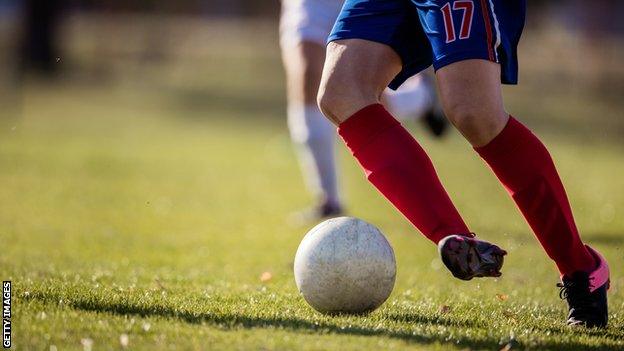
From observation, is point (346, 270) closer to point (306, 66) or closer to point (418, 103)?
point (306, 66)

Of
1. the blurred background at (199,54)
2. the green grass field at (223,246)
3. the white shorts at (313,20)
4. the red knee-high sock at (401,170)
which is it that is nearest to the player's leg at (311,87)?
the white shorts at (313,20)

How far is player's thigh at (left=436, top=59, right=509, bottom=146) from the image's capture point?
13.3 feet

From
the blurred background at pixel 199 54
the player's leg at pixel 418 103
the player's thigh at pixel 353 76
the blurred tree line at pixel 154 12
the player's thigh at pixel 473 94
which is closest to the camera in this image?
the player's thigh at pixel 473 94

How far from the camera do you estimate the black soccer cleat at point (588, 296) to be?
4250 mm

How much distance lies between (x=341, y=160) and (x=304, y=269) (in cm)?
1107

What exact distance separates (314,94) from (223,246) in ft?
5.11

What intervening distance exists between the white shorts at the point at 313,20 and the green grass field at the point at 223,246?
1591mm

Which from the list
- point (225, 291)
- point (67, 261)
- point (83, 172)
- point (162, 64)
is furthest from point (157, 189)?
point (162, 64)

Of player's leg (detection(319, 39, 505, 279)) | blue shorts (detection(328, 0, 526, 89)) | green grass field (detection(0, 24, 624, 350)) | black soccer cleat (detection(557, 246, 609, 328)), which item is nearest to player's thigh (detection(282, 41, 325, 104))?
green grass field (detection(0, 24, 624, 350))

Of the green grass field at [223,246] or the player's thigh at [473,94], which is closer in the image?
the green grass field at [223,246]

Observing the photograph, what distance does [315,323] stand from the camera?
4.02 meters

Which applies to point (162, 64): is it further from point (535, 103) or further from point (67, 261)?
point (67, 261)

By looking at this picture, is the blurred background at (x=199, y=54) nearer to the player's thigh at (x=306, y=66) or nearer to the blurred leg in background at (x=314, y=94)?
the blurred leg in background at (x=314, y=94)

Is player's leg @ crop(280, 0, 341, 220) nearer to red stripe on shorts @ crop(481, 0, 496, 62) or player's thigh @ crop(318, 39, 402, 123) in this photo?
player's thigh @ crop(318, 39, 402, 123)
